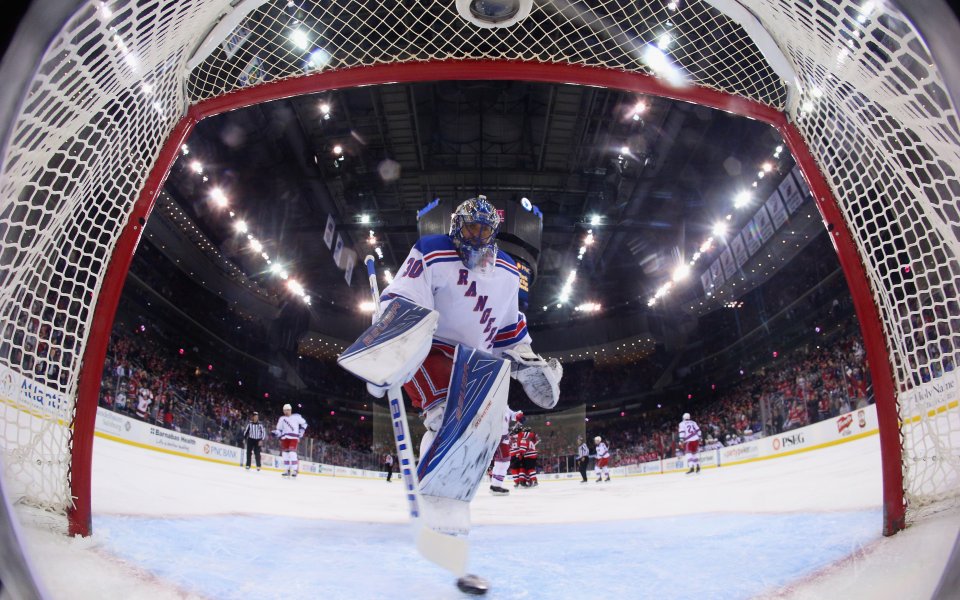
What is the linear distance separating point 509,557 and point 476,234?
1.16m

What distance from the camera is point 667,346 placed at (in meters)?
20.4

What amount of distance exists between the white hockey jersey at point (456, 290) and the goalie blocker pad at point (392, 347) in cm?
21

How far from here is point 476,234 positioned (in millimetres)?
2094

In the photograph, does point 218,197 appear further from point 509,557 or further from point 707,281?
point 707,281

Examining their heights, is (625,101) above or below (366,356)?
above

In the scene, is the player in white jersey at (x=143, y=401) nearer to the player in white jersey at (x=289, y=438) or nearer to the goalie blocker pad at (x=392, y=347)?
the player in white jersey at (x=289, y=438)

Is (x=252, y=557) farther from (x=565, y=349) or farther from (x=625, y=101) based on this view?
(x=565, y=349)

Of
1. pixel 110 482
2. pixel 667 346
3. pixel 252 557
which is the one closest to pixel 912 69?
pixel 252 557

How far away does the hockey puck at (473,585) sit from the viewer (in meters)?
1.36

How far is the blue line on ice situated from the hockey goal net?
32 centimetres

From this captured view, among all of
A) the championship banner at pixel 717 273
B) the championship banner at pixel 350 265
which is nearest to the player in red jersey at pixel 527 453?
the championship banner at pixel 717 273

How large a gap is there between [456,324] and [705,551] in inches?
46.6

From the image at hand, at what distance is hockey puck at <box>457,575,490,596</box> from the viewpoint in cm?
136

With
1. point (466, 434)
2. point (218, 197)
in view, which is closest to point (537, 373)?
point (466, 434)
